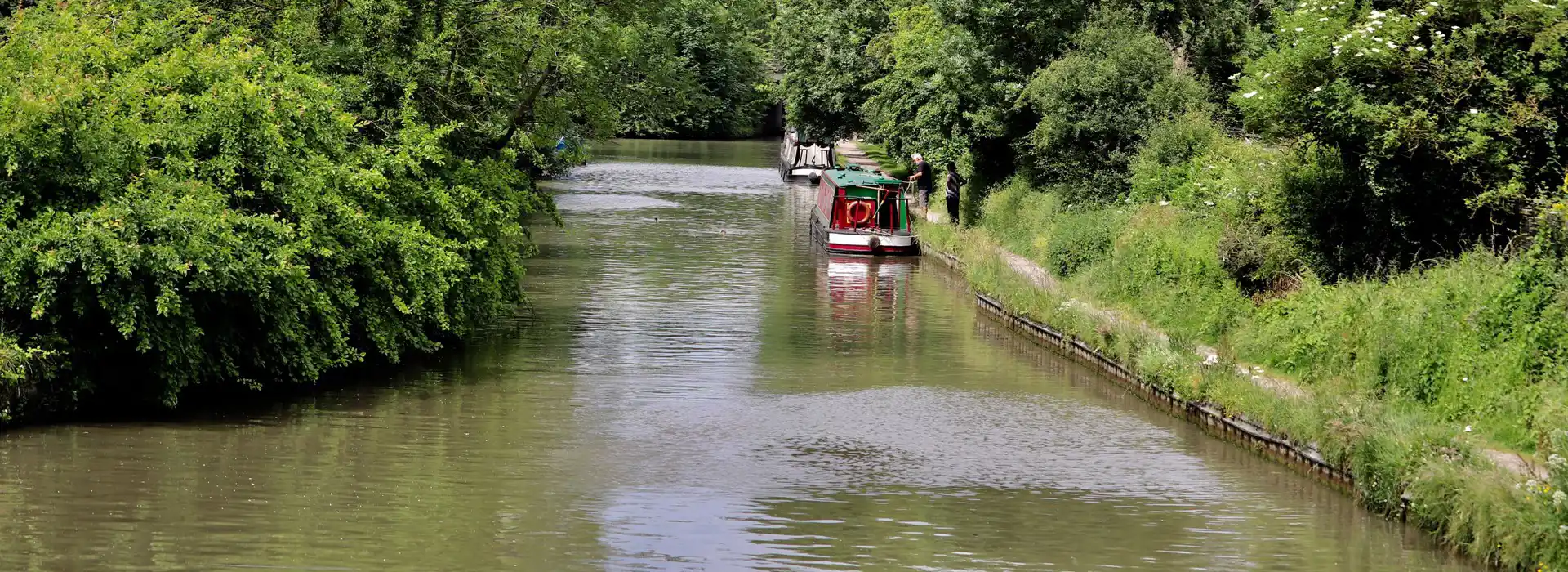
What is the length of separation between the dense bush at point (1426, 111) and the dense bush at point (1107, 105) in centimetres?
1020

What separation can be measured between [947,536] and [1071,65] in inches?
819

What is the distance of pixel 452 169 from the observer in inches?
908

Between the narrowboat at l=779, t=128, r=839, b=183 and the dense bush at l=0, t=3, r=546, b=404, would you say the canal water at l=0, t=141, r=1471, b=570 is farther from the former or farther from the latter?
the narrowboat at l=779, t=128, r=839, b=183

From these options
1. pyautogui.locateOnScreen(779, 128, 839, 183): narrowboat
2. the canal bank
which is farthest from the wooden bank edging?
pyautogui.locateOnScreen(779, 128, 839, 183): narrowboat

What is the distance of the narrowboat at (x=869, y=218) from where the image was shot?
37500mm


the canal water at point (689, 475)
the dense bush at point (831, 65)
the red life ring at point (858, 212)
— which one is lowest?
the canal water at point (689, 475)

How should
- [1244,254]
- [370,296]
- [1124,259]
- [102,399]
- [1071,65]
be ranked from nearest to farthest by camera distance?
[102,399]
[370,296]
[1244,254]
[1124,259]
[1071,65]

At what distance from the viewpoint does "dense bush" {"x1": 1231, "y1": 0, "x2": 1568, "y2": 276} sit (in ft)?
Answer: 65.0

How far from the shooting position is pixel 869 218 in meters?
38.7

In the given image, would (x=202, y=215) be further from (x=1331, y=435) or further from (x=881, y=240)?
(x=881, y=240)

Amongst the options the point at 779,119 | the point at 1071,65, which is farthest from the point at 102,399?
the point at 779,119

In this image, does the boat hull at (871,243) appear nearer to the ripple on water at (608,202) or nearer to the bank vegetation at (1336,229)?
the bank vegetation at (1336,229)

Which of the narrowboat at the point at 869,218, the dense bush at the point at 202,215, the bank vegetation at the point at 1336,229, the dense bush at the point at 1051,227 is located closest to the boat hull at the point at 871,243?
the narrowboat at the point at 869,218

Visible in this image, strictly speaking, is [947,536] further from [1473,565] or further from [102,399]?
[102,399]
